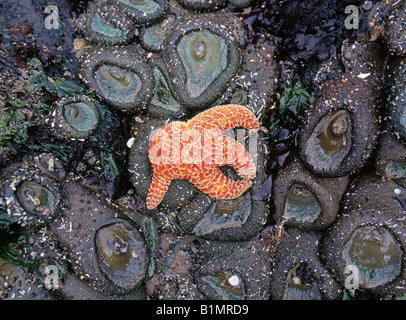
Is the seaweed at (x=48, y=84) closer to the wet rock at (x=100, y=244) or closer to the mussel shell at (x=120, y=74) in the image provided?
the mussel shell at (x=120, y=74)

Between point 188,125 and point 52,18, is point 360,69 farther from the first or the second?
point 52,18

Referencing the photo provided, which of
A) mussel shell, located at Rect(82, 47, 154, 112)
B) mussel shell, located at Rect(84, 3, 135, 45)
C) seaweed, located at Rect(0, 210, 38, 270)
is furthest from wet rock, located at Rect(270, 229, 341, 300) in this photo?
mussel shell, located at Rect(84, 3, 135, 45)

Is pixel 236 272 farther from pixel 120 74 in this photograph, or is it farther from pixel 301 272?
pixel 120 74

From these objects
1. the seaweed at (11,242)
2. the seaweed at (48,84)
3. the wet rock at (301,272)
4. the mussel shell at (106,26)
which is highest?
the mussel shell at (106,26)

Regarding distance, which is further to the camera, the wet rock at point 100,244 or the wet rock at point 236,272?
the wet rock at point 236,272

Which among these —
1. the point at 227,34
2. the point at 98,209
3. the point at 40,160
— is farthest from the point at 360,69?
the point at 40,160

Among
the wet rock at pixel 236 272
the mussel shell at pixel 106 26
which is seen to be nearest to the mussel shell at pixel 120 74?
the mussel shell at pixel 106 26

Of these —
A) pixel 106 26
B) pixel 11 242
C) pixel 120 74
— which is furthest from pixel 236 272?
pixel 106 26
